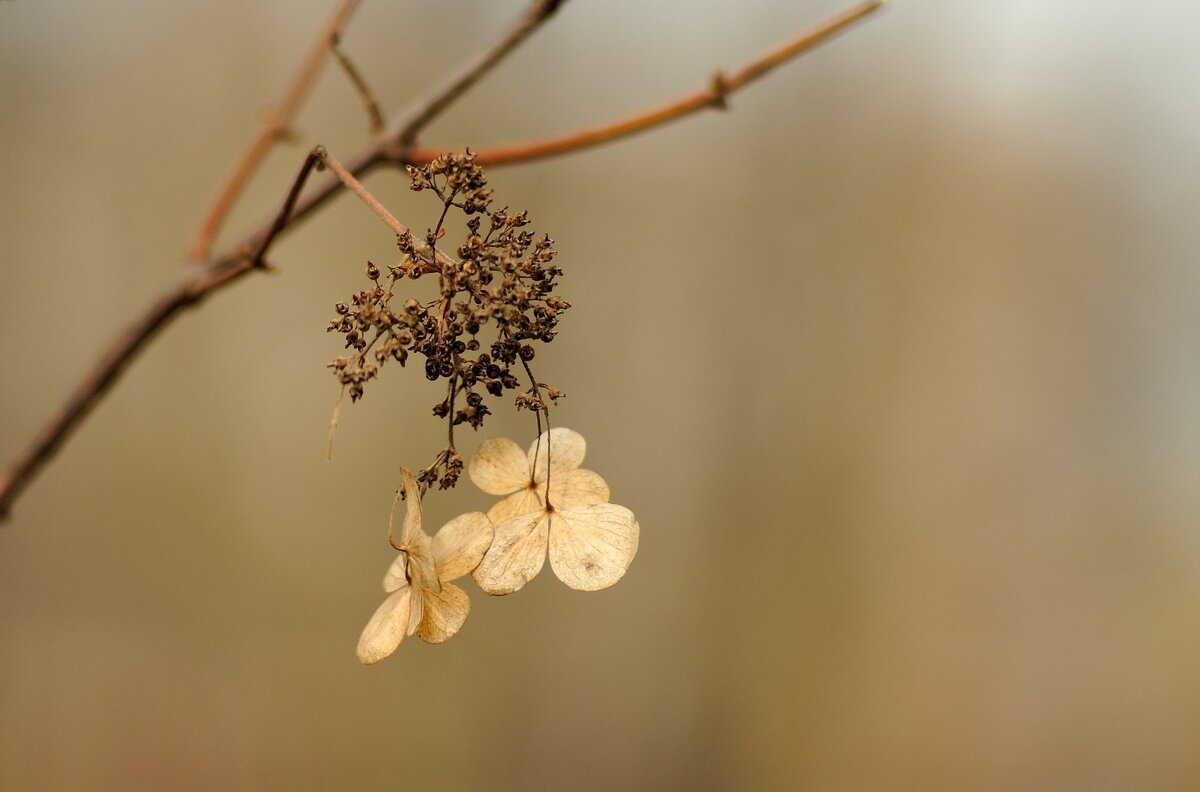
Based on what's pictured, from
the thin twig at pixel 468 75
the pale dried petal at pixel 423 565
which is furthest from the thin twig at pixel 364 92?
the pale dried petal at pixel 423 565

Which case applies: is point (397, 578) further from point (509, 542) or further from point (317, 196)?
point (317, 196)

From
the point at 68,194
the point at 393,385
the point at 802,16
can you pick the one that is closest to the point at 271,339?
the point at 393,385

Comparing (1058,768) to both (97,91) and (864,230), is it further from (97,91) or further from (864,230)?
(97,91)

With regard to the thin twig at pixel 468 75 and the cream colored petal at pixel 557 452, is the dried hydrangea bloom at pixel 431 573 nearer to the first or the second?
the cream colored petal at pixel 557 452

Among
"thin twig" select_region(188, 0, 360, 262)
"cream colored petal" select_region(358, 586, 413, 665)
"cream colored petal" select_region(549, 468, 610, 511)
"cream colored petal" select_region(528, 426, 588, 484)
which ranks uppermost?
"thin twig" select_region(188, 0, 360, 262)

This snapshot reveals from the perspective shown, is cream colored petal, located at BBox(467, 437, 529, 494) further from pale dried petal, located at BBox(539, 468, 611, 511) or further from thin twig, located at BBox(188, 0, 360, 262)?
thin twig, located at BBox(188, 0, 360, 262)

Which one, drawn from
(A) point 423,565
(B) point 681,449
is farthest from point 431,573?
(B) point 681,449

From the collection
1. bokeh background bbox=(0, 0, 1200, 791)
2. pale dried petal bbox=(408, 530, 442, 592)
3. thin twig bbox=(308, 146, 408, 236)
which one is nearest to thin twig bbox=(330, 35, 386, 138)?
thin twig bbox=(308, 146, 408, 236)
